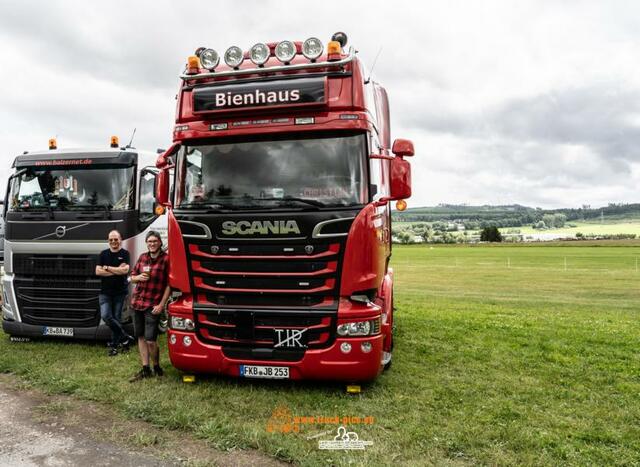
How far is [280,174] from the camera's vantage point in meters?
5.81

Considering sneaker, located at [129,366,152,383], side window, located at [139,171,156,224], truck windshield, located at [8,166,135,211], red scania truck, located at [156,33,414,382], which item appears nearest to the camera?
red scania truck, located at [156,33,414,382]

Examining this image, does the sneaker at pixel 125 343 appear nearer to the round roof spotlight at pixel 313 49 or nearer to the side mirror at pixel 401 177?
the side mirror at pixel 401 177

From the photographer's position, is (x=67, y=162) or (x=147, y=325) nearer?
(x=147, y=325)

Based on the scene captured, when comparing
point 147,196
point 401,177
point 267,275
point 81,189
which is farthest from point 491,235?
point 267,275

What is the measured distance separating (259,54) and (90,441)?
4.67 metres

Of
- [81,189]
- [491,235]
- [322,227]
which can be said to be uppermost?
[81,189]

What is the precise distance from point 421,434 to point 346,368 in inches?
48.6

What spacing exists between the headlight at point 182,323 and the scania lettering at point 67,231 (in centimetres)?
273

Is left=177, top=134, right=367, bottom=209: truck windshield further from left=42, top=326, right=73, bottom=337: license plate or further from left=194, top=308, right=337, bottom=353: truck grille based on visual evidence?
left=42, top=326, right=73, bottom=337: license plate

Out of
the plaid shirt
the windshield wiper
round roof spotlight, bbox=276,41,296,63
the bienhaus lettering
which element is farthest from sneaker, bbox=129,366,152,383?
round roof spotlight, bbox=276,41,296,63

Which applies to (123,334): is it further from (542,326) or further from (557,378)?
(542,326)

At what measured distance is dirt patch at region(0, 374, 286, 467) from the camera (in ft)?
13.9

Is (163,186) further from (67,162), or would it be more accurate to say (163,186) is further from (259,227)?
(67,162)

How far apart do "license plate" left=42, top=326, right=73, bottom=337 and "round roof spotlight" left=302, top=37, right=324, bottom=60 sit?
6.11 m
